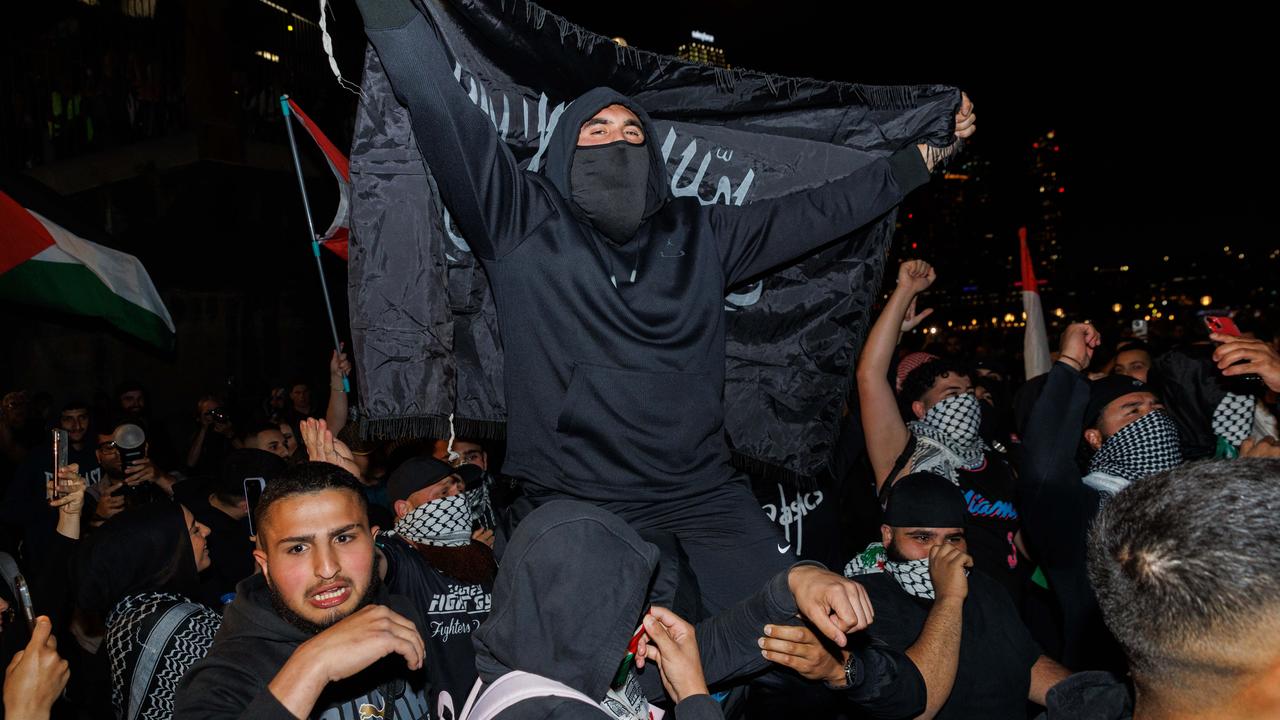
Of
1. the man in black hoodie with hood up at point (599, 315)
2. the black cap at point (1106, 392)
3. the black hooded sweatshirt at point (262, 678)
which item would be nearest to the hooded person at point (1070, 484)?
the black cap at point (1106, 392)

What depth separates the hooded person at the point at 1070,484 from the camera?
3876mm

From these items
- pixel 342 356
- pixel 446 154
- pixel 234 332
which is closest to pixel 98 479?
pixel 342 356

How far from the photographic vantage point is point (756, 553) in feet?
9.09

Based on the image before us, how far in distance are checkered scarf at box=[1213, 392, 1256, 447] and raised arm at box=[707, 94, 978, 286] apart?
11.3ft

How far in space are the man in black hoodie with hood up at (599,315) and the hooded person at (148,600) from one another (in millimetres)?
1465

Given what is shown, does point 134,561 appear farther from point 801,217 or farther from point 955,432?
point 955,432

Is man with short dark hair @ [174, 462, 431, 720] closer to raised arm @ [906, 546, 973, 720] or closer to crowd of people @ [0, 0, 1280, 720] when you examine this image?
crowd of people @ [0, 0, 1280, 720]

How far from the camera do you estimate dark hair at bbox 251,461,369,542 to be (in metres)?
3.00

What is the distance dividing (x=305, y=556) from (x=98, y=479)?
5.19 meters

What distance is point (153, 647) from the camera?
10.6 ft

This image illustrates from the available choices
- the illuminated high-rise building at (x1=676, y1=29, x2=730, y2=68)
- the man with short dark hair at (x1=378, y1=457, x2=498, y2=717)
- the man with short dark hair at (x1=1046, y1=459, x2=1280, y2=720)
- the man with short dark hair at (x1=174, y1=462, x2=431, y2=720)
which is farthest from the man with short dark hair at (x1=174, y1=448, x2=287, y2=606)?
the illuminated high-rise building at (x1=676, y1=29, x2=730, y2=68)

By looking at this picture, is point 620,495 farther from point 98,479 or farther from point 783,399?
point 98,479

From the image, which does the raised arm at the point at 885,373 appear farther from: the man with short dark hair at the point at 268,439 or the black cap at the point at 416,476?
the man with short dark hair at the point at 268,439

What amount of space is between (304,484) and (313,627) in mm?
481
